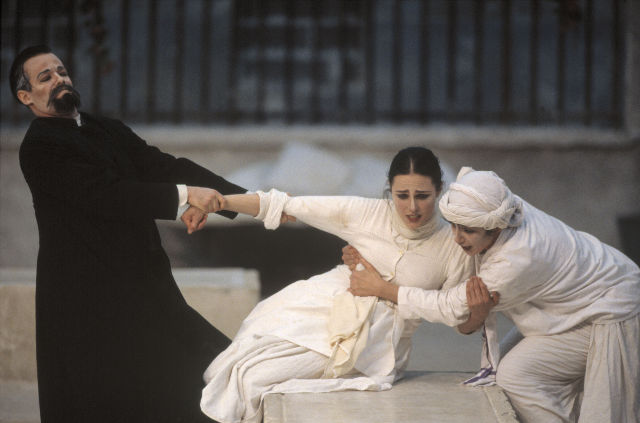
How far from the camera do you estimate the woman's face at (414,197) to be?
397 cm

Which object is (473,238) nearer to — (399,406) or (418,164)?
(418,164)

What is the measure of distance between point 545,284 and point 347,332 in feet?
2.58

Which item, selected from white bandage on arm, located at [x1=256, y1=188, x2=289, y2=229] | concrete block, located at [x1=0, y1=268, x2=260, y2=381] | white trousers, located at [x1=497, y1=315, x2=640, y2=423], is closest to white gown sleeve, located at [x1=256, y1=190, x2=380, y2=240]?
white bandage on arm, located at [x1=256, y1=188, x2=289, y2=229]

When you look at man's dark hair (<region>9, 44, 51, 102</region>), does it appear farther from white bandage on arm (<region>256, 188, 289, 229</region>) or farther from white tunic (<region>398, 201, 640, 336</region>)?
white tunic (<region>398, 201, 640, 336</region>)

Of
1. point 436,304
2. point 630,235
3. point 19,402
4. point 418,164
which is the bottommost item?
point 19,402

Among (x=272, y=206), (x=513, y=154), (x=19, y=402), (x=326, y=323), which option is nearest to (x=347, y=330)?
(x=326, y=323)

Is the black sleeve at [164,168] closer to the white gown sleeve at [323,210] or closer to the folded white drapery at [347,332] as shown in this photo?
the white gown sleeve at [323,210]

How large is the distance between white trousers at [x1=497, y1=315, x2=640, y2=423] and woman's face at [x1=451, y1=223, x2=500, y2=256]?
485 mm

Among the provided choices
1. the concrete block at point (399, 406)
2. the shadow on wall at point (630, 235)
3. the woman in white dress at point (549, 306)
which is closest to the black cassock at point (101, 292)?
the concrete block at point (399, 406)

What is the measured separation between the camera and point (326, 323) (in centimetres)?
417

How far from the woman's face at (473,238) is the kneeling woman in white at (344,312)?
0.60 ft

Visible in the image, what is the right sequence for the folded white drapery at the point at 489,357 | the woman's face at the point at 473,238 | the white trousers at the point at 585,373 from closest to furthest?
1. the woman's face at the point at 473,238
2. the white trousers at the point at 585,373
3. the folded white drapery at the point at 489,357

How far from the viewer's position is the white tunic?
386 centimetres

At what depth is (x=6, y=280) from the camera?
5.50 metres
